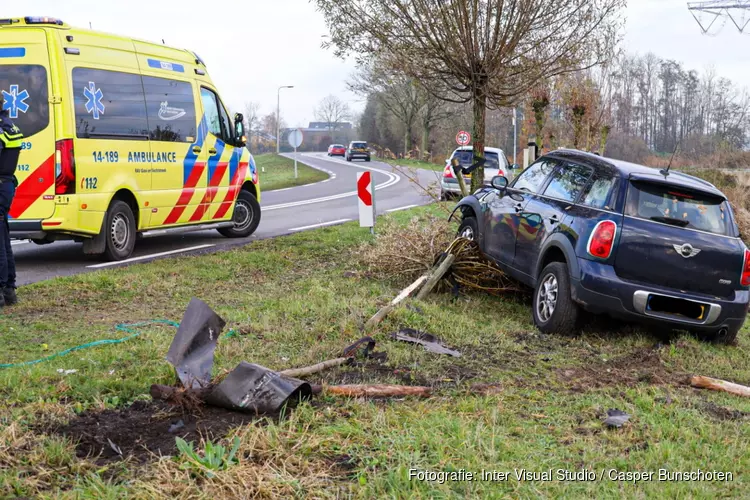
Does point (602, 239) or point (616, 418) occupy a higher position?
point (602, 239)

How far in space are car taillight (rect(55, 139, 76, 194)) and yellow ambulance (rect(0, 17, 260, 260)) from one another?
0.01 meters

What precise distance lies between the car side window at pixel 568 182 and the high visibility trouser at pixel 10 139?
5126 millimetres

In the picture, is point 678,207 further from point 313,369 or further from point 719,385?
point 313,369

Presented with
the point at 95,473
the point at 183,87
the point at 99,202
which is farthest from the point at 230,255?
the point at 95,473

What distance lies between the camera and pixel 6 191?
23.5 feet

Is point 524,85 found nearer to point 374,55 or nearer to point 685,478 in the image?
point 374,55

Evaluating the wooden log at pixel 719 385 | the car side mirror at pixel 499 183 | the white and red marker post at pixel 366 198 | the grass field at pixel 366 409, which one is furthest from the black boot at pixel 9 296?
the white and red marker post at pixel 366 198

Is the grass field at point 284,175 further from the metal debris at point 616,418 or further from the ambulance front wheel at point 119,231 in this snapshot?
the metal debris at point 616,418

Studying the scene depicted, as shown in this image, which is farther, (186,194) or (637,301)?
(186,194)

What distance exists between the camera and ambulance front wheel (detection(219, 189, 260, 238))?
1310 cm

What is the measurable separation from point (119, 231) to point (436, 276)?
4.67 metres

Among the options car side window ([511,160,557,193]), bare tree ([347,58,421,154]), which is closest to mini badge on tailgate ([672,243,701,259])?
car side window ([511,160,557,193])

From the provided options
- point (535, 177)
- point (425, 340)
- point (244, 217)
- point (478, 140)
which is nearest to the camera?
point (425, 340)

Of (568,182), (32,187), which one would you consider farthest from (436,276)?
(32,187)
